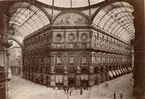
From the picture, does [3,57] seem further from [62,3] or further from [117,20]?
[117,20]

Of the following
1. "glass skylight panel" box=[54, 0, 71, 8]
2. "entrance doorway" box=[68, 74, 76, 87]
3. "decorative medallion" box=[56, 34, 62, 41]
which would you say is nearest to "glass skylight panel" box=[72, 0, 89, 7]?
"glass skylight panel" box=[54, 0, 71, 8]

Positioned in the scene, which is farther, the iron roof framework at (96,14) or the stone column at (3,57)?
the iron roof framework at (96,14)

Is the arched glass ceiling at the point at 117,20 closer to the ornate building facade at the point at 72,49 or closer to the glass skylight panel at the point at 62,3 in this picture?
the ornate building facade at the point at 72,49

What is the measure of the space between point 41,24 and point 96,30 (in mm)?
4640

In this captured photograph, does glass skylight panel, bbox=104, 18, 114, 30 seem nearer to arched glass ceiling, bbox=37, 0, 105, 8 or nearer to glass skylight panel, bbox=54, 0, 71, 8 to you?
arched glass ceiling, bbox=37, 0, 105, 8

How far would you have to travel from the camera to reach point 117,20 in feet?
62.3

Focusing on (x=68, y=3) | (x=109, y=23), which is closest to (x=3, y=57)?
(x=68, y=3)

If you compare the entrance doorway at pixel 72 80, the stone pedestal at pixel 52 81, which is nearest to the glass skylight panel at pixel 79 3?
the entrance doorway at pixel 72 80

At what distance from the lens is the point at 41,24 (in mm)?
16078

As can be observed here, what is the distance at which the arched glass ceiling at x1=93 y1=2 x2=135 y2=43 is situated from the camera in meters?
16.0

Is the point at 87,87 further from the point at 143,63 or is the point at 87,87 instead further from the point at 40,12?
the point at 40,12

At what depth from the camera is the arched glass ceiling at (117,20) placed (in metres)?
16.0

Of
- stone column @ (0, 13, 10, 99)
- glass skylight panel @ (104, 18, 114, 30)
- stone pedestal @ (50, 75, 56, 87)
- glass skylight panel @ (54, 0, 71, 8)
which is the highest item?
glass skylight panel @ (54, 0, 71, 8)

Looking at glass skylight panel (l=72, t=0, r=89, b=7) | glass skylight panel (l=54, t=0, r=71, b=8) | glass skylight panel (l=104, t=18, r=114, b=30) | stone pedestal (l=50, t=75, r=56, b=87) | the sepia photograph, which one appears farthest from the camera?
glass skylight panel (l=104, t=18, r=114, b=30)
